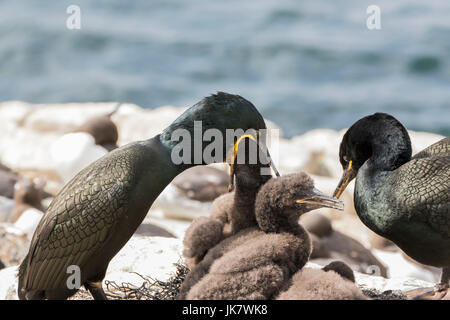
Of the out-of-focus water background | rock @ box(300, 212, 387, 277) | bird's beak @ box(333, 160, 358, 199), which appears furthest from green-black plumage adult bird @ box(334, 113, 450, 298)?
the out-of-focus water background

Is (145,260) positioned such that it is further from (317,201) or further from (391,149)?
(391,149)

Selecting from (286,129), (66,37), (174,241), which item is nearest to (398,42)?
(286,129)

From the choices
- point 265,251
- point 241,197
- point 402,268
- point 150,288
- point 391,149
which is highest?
point 391,149

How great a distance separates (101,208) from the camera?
3648mm

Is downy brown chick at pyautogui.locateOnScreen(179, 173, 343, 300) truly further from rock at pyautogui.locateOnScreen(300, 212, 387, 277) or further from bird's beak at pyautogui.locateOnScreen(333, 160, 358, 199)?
rock at pyautogui.locateOnScreen(300, 212, 387, 277)

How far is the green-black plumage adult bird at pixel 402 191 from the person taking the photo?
13.0 feet

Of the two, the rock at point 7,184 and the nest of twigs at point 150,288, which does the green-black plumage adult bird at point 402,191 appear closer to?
the nest of twigs at point 150,288

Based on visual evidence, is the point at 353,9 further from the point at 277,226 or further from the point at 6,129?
the point at 277,226

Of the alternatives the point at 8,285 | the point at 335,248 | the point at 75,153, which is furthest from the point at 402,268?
the point at 8,285

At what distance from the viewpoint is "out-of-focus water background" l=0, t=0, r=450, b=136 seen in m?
17.2

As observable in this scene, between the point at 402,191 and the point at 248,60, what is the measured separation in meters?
15.9

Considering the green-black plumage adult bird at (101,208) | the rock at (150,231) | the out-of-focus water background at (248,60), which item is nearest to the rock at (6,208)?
the rock at (150,231)

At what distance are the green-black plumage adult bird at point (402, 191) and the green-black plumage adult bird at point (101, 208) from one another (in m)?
0.83

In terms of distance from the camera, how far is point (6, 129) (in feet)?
37.4
